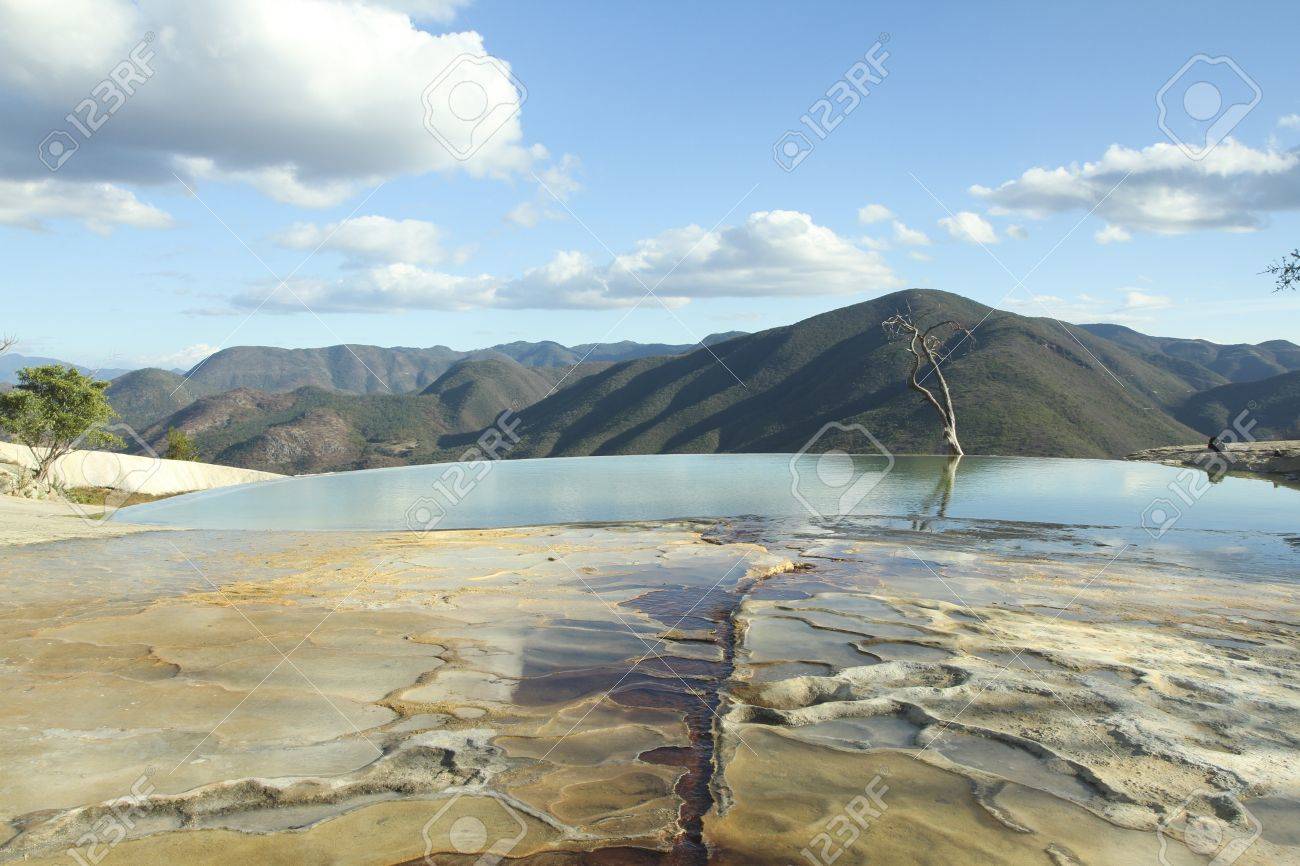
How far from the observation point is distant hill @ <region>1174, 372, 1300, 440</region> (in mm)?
102975

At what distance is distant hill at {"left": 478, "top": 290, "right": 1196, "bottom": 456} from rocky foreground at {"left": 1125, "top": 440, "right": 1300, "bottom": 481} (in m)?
22.0

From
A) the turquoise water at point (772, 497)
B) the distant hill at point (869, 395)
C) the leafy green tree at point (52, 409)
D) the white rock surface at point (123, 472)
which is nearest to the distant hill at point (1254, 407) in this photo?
the distant hill at point (869, 395)

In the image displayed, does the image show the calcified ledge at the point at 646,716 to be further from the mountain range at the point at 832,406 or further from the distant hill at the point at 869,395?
the mountain range at the point at 832,406

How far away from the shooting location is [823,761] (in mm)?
4953

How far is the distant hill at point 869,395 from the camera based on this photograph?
216ft

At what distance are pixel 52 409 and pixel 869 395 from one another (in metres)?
80.7

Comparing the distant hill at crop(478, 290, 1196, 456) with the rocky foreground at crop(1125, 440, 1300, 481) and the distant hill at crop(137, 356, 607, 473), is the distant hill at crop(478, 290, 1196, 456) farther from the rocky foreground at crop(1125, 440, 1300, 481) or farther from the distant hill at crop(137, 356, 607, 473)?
the rocky foreground at crop(1125, 440, 1300, 481)

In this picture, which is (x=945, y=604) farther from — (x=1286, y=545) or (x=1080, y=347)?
(x=1080, y=347)

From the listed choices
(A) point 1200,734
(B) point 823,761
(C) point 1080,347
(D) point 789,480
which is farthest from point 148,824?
(C) point 1080,347

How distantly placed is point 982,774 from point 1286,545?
12624mm

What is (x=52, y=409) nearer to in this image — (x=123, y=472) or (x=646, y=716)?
(x=123, y=472)

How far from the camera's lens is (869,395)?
91.8 metres

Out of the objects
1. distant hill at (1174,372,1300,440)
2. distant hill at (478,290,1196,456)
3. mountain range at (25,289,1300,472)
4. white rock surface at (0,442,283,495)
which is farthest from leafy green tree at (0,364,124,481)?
distant hill at (1174,372,1300,440)

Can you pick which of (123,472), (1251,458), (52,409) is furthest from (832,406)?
(52,409)
